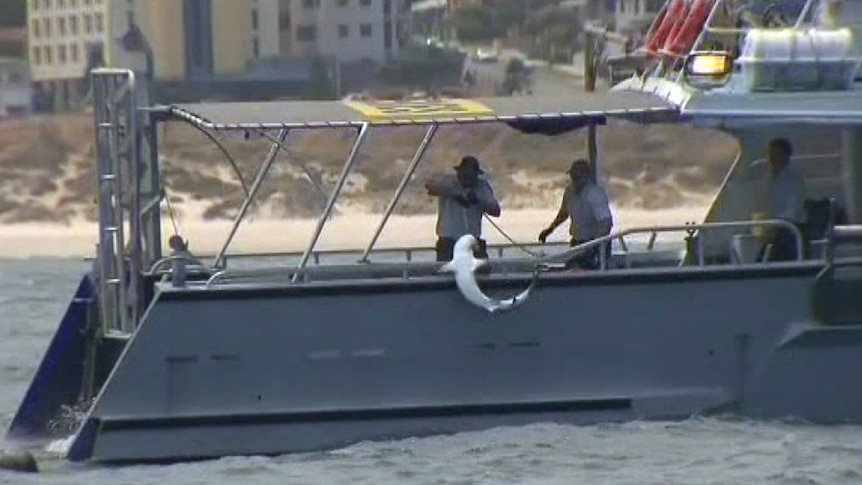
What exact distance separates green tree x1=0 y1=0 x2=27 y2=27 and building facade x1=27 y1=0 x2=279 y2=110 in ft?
27.4

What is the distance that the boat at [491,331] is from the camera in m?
17.0

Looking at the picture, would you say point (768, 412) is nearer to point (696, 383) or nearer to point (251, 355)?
point (696, 383)

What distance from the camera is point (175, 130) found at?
51.7 meters

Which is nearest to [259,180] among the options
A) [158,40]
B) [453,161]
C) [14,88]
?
[453,161]

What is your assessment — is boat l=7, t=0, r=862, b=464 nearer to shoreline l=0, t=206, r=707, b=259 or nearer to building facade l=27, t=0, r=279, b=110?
shoreline l=0, t=206, r=707, b=259

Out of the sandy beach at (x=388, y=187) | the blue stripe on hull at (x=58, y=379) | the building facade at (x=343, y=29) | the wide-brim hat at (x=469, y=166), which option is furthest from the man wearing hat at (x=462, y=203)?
the building facade at (x=343, y=29)

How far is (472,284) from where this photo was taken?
1705 cm

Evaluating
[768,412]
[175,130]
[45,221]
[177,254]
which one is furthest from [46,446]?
[45,221]

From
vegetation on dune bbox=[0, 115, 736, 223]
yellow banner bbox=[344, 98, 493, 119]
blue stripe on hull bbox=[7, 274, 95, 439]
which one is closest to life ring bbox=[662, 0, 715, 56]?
yellow banner bbox=[344, 98, 493, 119]

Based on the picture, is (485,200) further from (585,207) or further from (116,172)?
(116,172)

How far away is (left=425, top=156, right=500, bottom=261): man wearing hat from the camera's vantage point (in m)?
18.2

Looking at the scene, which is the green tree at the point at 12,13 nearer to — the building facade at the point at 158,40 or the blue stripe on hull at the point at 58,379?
the building facade at the point at 158,40

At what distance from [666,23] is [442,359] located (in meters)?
3.28

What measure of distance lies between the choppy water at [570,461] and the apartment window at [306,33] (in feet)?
169
